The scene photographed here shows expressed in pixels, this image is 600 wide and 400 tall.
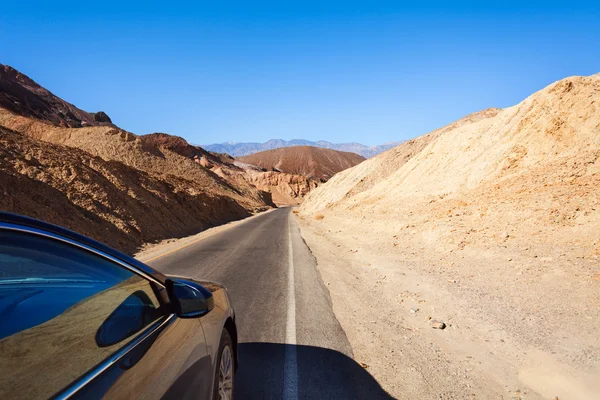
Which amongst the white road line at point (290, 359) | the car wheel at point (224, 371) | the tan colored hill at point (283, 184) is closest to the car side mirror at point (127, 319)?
the car wheel at point (224, 371)

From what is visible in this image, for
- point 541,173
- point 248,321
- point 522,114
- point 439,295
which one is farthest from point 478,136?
point 248,321

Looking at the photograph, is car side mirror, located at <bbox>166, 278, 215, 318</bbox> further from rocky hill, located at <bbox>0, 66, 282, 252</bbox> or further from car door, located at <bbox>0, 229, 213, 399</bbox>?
rocky hill, located at <bbox>0, 66, 282, 252</bbox>

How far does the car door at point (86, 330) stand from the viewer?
4.44 feet

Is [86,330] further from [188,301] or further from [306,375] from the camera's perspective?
[306,375]

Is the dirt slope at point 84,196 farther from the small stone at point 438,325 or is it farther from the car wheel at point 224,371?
the small stone at point 438,325

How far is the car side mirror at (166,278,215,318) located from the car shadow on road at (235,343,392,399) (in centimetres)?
149

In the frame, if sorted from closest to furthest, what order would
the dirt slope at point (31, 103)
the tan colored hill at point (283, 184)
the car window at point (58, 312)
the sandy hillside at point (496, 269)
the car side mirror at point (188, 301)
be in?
1. the car window at point (58, 312)
2. the car side mirror at point (188, 301)
3. the sandy hillside at point (496, 269)
4. the dirt slope at point (31, 103)
5. the tan colored hill at point (283, 184)

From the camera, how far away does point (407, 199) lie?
1861 cm

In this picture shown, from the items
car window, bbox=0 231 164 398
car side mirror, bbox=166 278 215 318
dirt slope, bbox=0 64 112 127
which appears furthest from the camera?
dirt slope, bbox=0 64 112 127

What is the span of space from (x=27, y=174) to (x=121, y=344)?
14.8 metres

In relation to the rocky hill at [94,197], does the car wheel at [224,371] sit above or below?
below

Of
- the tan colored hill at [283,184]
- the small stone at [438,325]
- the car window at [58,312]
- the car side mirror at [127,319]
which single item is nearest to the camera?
the car window at [58,312]

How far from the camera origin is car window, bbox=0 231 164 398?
1.32 meters

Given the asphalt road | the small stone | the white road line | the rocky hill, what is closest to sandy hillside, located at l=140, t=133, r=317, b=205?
the rocky hill
